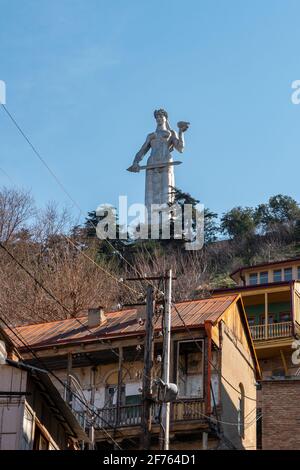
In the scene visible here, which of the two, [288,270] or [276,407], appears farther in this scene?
[288,270]

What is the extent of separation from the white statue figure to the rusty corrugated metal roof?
93.3 feet

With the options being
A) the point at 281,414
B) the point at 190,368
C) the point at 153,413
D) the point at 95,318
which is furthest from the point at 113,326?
the point at 281,414

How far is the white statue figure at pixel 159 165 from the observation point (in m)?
68.9

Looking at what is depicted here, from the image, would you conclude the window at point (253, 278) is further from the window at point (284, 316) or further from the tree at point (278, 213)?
the tree at point (278, 213)

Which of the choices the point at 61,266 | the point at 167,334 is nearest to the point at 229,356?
the point at 167,334

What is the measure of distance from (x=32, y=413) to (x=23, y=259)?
1566 inches

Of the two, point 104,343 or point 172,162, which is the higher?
point 172,162

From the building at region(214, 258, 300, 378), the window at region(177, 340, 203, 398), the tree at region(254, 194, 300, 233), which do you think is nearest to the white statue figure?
the building at region(214, 258, 300, 378)

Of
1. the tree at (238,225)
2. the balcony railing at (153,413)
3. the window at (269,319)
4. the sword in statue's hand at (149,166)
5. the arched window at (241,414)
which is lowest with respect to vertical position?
the balcony railing at (153,413)

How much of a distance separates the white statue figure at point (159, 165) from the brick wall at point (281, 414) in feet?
112

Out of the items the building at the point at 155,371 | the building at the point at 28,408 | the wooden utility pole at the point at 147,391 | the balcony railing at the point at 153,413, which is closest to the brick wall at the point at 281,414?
the building at the point at 155,371

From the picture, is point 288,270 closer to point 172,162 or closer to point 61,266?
point 172,162

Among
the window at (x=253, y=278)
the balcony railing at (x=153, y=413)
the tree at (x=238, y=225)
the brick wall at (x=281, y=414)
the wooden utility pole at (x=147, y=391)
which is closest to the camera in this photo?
the wooden utility pole at (x=147, y=391)

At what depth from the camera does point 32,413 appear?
922 inches
